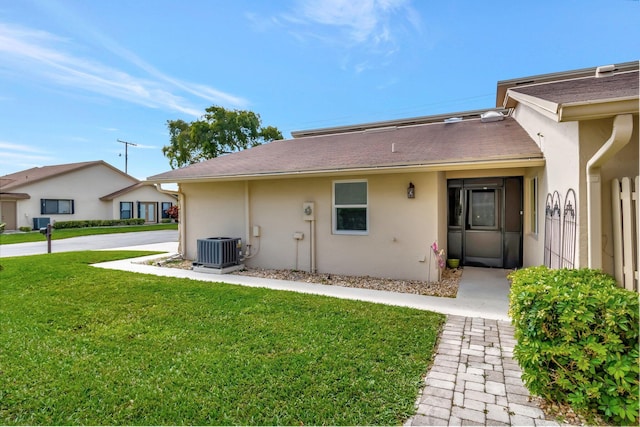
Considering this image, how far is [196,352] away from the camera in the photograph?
368cm

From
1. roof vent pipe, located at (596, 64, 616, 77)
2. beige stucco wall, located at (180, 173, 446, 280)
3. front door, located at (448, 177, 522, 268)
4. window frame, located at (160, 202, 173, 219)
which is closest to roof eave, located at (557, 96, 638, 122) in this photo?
beige stucco wall, located at (180, 173, 446, 280)

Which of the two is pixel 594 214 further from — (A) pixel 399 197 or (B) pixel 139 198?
(B) pixel 139 198

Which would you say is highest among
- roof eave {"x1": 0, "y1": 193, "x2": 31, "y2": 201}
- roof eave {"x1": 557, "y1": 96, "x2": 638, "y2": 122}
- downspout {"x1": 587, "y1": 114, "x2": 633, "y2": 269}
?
roof eave {"x1": 0, "y1": 193, "x2": 31, "y2": 201}

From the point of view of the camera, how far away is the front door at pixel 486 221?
26.8ft

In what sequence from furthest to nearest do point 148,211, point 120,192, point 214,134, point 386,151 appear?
1. point 148,211
2. point 214,134
3. point 120,192
4. point 386,151

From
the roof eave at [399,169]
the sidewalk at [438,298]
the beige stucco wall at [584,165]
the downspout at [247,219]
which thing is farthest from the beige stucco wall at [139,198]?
the beige stucco wall at [584,165]

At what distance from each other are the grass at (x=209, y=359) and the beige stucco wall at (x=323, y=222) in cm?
228

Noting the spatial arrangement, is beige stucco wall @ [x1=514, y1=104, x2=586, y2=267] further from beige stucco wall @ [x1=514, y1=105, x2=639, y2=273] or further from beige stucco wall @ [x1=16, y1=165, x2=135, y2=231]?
beige stucco wall @ [x1=16, y1=165, x2=135, y2=231]

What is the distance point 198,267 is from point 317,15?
7.85 meters

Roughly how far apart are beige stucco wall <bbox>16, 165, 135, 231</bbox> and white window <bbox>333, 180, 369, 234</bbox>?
27536mm

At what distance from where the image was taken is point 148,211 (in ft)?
103

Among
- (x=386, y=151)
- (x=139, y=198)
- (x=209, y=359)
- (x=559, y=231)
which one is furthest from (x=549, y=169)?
(x=139, y=198)

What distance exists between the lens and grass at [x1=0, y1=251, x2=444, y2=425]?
265cm

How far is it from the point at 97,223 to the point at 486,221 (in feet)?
97.5
